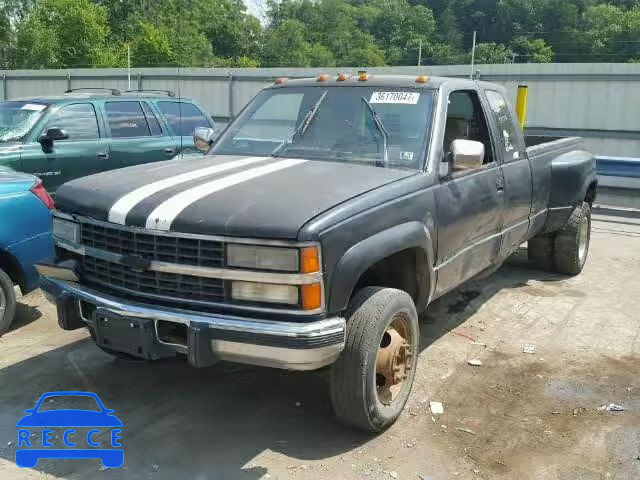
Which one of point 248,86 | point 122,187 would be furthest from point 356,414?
point 248,86

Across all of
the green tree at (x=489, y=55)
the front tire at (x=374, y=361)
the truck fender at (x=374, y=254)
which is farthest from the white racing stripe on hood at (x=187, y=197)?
the green tree at (x=489, y=55)

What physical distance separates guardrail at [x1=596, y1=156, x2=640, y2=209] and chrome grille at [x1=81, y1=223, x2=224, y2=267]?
27.9 feet

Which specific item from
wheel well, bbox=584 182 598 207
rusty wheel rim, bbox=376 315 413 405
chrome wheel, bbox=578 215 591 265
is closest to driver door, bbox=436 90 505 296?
rusty wheel rim, bbox=376 315 413 405

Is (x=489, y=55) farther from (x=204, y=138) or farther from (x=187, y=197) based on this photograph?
(x=187, y=197)

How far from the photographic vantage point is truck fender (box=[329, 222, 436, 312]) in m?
3.43

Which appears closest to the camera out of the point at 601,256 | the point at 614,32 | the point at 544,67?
the point at 601,256

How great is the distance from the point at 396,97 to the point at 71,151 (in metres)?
4.92

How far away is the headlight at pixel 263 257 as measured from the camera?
10.7 feet

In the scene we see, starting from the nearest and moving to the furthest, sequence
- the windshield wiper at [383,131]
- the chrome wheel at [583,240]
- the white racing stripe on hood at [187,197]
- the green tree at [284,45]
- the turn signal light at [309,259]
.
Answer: the turn signal light at [309,259], the white racing stripe on hood at [187,197], the windshield wiper at [383,131], the chrome wheel at [583,240], the green tree at [284,45]

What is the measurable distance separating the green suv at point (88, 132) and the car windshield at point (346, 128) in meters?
3.71

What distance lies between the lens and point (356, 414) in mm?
3654

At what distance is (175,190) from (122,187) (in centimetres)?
36

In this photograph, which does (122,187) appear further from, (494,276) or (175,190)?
(494,276)

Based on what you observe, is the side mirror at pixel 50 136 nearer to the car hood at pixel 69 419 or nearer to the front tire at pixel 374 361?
the car hood at pixel 69 419
